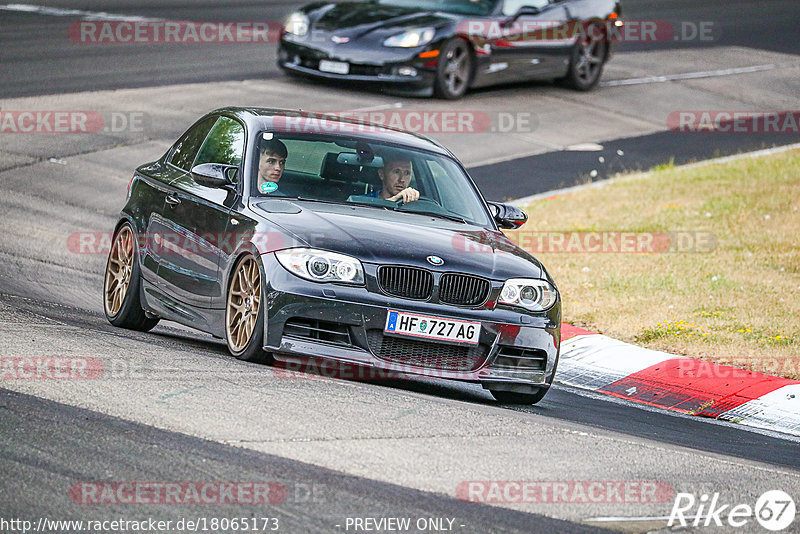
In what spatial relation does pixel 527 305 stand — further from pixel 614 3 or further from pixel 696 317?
pixel 614 3

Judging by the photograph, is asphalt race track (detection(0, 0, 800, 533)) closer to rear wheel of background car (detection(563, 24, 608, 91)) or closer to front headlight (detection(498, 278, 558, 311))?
front headlight (detection(498, 278, 558, 311))

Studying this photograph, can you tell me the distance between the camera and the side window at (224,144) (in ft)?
29.8

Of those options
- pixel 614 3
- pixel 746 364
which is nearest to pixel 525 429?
pixel 746 364

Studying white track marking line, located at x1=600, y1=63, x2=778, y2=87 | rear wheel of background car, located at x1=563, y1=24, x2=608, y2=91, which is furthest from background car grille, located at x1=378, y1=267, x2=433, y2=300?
white track marking line, located at x1=600, y1=63, x2=778, y2=87

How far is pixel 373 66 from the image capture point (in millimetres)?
19547

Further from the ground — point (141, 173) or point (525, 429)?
point (141, 173)

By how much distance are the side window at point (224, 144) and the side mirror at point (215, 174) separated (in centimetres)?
14

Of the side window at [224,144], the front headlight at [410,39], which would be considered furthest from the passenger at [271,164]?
the front headlight at [410,39]

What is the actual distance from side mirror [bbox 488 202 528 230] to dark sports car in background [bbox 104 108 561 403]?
2 centimetres

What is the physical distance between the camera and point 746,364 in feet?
33.5

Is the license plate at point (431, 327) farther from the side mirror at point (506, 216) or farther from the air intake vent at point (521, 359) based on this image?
the side mirror at point (506, 216)

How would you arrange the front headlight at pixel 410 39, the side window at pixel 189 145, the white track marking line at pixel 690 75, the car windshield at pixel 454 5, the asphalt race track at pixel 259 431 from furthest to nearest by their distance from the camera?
the white track marking line at pixel 690 75 → the car windshield at pixel 454 5 → the front headlight at pixel 410 39 → the side window at pixel 189 145 → the asphalt race track at pixel 259 431

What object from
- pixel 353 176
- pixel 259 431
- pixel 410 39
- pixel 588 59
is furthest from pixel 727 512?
Answer: pixel 588 59

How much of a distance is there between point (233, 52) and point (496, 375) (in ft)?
52.7
